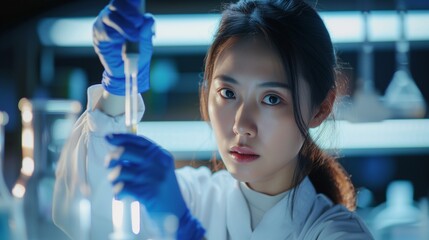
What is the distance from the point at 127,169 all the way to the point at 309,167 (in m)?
0.73

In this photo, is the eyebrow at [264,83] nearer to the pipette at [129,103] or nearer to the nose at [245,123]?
the nose at [245,123]

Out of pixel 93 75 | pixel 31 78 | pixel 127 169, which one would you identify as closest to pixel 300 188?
pixel 127 169

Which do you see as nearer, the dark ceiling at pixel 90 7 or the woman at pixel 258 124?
the woman at pixel 258 124

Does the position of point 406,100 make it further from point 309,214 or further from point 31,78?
point 31,78

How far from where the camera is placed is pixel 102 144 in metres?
1.69

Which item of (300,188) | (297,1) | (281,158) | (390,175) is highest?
(297,1)

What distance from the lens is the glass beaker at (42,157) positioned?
204cm

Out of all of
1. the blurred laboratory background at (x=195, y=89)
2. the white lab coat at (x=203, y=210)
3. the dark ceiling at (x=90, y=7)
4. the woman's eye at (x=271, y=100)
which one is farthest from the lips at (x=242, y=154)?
the dark ceiling at (x=90, y=7)

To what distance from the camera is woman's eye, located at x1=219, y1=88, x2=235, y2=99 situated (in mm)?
1680

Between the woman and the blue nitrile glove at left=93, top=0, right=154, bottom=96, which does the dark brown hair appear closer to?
the woman

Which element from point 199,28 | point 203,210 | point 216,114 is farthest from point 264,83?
point 199,28

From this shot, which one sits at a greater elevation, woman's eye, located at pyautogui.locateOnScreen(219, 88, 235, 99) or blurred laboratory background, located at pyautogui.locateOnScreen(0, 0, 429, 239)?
woman's eye, located at pyautogui.locateOnScreen(219, 88, 235, 99)

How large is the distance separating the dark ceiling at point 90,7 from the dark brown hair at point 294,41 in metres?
0.95

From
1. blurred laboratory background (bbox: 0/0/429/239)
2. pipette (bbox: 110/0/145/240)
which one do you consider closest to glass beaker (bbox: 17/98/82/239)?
blurred laboratory background (bbox: 0/0/429/239)
